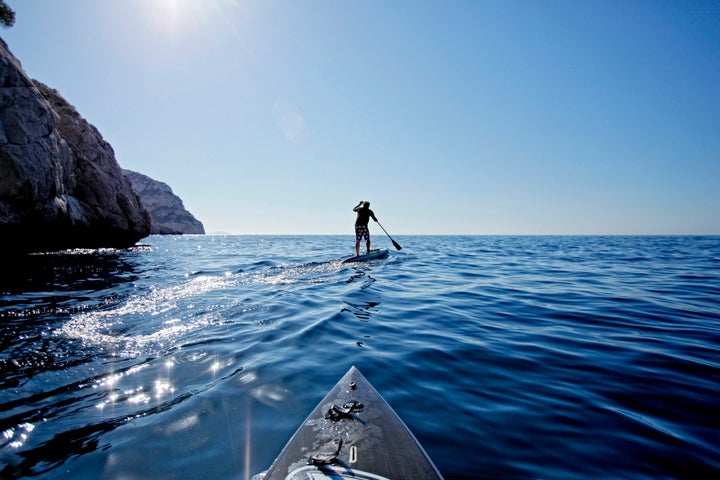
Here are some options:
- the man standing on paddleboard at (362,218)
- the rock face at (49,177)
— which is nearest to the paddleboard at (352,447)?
the man standing on paddleboard at (362,218)

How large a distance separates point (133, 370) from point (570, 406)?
486 centimetres

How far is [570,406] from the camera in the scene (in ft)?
8.97

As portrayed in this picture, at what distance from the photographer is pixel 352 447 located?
2.15 m

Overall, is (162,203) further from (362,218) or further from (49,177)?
(362,218)

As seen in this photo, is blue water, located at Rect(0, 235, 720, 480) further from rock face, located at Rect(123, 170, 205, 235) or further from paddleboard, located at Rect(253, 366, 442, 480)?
rock face, located at Rect(123, 170, 205, 235)

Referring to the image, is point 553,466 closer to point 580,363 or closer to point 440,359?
point 440,359

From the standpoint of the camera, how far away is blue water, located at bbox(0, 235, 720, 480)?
6.97 feet

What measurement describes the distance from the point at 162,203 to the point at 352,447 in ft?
430

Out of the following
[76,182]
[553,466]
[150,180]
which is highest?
[150,180]

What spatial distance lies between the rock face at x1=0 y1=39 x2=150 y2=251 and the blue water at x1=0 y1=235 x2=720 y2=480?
35.7 ft

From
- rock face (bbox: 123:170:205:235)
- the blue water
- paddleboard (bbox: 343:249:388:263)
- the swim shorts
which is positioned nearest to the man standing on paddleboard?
the swim shorts

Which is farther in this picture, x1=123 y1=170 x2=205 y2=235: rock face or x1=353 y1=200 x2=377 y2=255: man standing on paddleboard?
x1=123 y1=170 x2=205 y2=235: rock face

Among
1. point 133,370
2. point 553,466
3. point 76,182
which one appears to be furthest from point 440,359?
point 76,182

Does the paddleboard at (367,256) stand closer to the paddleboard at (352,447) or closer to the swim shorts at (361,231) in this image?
the swim shorts at (361,231)
